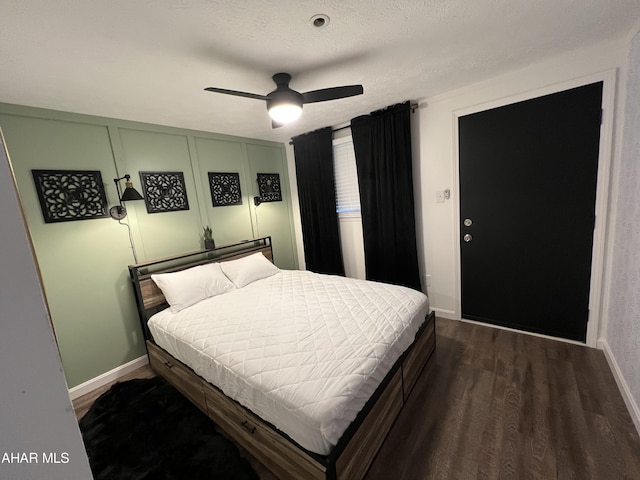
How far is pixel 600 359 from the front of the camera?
2.08 meters

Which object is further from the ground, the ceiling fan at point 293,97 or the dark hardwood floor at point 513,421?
the ceiling fan at point 293,97

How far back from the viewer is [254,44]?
154 centimetres

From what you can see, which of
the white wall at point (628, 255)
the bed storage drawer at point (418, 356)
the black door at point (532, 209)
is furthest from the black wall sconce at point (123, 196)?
the white wall at point (628, 255)

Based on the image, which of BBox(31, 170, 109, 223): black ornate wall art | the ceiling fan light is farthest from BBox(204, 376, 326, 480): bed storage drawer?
the ceiling fan light

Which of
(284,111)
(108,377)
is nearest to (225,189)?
(284,111)

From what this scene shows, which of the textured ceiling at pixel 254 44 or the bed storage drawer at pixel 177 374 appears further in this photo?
the bed storage drawer at pixel 177 374

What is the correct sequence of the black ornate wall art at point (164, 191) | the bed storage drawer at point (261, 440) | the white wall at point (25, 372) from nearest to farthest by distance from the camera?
the white wall at point (25, 372)
the bed storage drawer at point (261, 440)
the black ornate wall art at point (164, 191)

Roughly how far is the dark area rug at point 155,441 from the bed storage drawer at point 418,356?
1088mm

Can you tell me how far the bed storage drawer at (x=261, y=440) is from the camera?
123cm

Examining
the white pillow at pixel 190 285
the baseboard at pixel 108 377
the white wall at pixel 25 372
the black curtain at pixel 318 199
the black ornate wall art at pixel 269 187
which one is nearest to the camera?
the white wall at pixel 25 372

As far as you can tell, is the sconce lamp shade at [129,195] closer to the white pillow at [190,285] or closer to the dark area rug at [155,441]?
the white pillow at [190,285]

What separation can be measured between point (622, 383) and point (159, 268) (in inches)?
149

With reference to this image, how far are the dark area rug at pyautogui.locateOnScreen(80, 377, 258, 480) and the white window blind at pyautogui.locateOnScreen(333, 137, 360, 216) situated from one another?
2.59 m

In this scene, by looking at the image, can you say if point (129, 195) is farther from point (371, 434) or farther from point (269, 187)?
point (371, 434)
